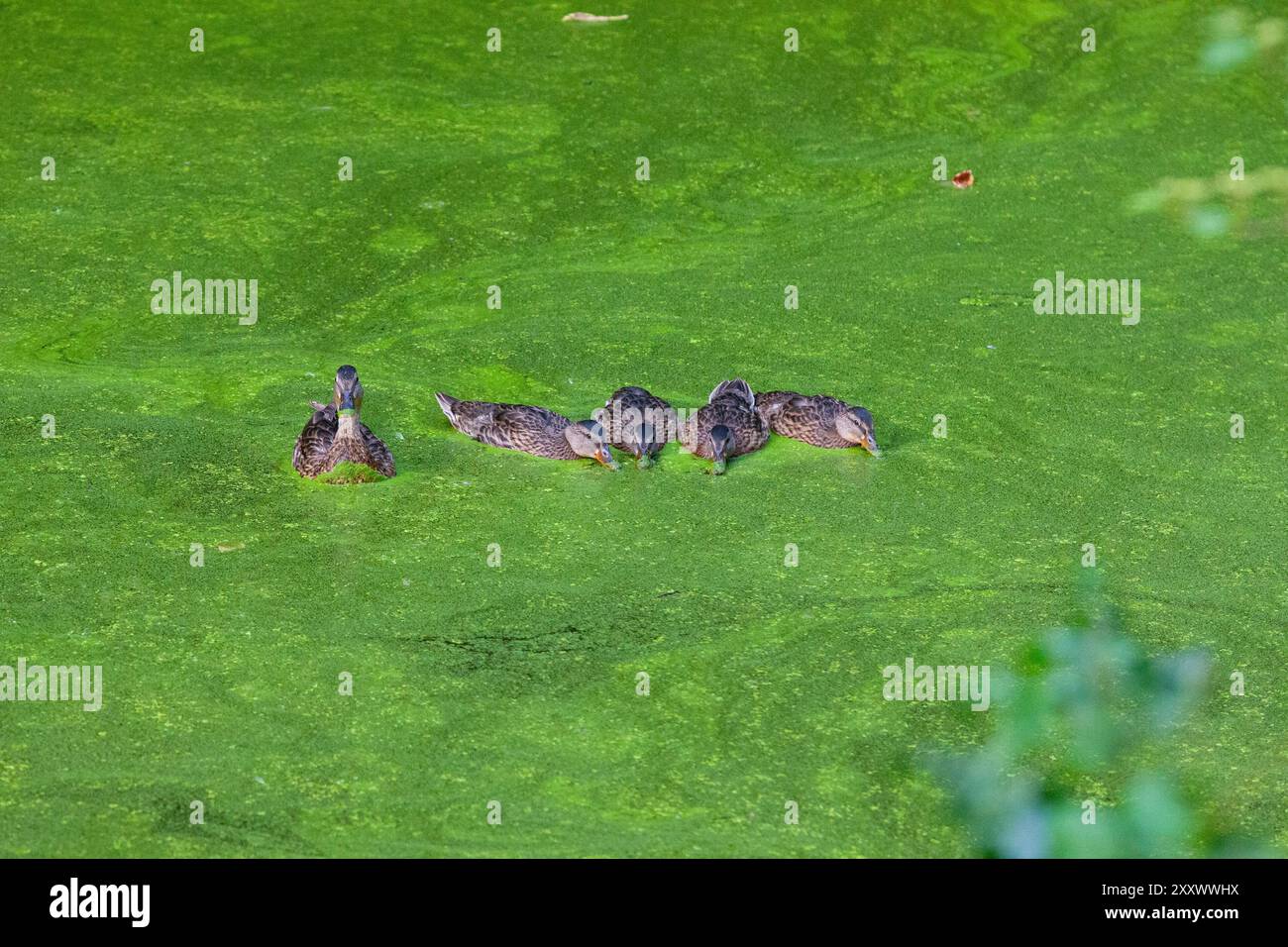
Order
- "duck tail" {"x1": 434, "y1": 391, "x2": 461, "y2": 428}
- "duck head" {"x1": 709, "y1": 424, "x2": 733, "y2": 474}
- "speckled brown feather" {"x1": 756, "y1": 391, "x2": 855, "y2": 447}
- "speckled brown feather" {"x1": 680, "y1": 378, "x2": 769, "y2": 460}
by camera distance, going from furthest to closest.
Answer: "duck tail" {"x1": 434, "y1": 391, "x2": 461, "y2": 428} → "speckled brown feather" {"x1": 756, "y1": 391, "x2": 855, "y2": 447} → "speckled brown feather" {"x1": 680, "y1": 378, "x2": 769, "y2": 460} → "duck head" {"x1": 709, "y1": 424, "x2": 733, "y2": 474}

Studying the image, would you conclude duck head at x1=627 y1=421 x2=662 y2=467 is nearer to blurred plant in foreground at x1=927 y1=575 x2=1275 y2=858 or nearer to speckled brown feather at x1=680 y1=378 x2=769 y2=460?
speckled brown feather at x1=680 y1=378 x2=769 y2=460

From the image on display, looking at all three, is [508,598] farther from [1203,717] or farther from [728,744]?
[1203,717]

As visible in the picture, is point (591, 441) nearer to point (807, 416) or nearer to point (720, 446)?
point (720, 446)

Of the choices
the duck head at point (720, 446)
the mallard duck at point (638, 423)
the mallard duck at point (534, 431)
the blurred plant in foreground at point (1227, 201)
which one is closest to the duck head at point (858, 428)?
the duck head at point (720, 446)

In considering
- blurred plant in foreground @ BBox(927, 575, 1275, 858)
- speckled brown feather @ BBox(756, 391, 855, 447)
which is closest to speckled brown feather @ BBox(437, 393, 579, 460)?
speckled brown feather @ BBox(756, 391, 855, 447)

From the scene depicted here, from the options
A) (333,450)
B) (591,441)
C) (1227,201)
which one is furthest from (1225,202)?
(333,450)

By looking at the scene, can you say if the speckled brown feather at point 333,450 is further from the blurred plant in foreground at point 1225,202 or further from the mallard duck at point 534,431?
the blurred plant in foreground at point 1225,202

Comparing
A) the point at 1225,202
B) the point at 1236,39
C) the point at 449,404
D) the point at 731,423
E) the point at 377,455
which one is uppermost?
the point at 1236,39
